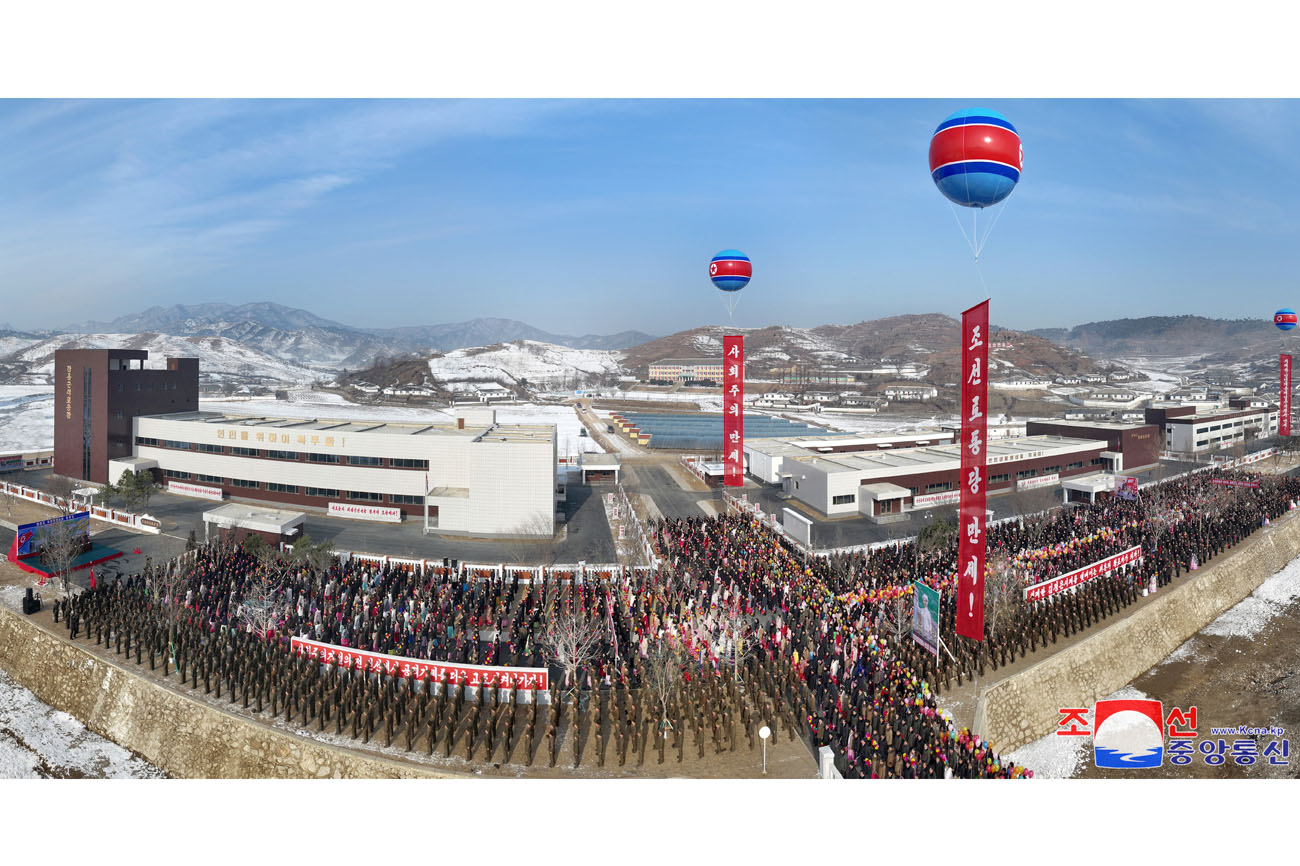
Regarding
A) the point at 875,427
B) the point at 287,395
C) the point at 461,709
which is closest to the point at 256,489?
the point at 461,709

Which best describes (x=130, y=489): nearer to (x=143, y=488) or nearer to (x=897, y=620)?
(x=143, y=488)

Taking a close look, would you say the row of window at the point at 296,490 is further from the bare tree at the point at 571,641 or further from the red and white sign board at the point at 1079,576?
the red and white sign board at the point at 1079,576

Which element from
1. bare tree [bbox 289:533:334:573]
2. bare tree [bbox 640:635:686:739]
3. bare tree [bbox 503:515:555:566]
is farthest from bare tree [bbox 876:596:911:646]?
bare tree [bbox 289:533:334:573]

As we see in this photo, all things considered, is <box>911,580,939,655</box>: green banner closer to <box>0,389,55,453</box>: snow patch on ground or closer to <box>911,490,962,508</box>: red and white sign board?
<box>911,490,962,508</box>: red and white sign board

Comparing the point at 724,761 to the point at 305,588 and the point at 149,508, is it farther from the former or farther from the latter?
the point at 149,508

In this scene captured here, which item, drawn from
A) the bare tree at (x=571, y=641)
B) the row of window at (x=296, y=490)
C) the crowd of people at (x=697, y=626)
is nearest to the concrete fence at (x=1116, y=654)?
the crowd of people at (x=697, y=626)

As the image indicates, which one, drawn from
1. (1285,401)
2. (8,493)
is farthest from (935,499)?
(1285,401)
